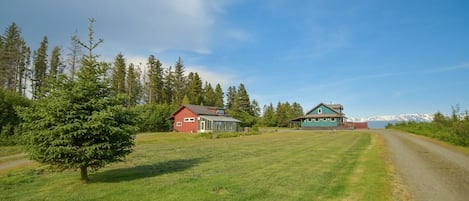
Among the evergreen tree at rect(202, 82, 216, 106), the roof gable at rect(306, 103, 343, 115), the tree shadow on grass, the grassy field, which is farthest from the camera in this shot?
the evergreen tree at rect(202, 82, 216, 106)

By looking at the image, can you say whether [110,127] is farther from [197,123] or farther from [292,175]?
[197,123]

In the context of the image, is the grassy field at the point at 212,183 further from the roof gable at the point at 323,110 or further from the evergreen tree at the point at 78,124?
the roof gable at the point at 323,110

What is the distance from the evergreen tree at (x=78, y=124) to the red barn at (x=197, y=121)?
39.5 m

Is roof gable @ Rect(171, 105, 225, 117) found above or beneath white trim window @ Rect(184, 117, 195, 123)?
above

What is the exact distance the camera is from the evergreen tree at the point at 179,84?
71850 mm

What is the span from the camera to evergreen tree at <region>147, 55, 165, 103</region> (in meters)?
65.1

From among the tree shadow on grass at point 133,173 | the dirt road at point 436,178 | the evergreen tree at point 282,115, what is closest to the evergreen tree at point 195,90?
the evergreen tree at point 282,115

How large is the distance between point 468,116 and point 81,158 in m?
26.5

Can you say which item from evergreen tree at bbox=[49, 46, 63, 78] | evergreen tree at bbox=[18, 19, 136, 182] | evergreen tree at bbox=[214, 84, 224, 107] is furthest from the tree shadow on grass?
evergreen tree at bbox=[214, 84, 224, 107]

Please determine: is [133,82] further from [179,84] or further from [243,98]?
[243,98]

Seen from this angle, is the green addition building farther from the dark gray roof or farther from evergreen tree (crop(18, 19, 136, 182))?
evergreen tree (crop(18, 19, 136, 182))

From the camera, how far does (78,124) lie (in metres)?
8.33

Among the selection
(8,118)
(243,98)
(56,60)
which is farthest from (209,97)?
(8,118)

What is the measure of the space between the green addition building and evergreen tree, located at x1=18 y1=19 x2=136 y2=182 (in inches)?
2283
